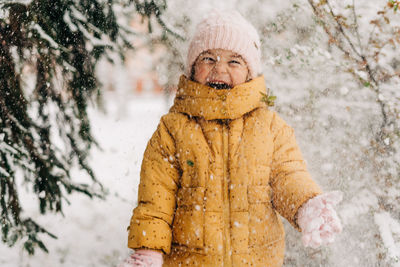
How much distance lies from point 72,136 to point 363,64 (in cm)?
270

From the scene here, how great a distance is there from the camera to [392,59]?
10.4ft

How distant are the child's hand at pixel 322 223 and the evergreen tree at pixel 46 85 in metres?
1.94

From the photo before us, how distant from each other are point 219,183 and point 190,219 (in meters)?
0.26

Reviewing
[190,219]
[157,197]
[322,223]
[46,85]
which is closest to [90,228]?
[46,85]

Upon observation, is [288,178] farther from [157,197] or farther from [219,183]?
[157,197]

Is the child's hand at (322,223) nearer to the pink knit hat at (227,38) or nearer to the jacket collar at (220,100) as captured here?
the jacket collar at (220,100)

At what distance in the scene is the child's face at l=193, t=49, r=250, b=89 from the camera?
7.36 ft

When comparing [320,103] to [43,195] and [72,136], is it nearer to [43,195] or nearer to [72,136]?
[72,136]

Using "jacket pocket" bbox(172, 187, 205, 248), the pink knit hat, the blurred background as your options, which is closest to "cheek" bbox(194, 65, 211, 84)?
the pink knit hat

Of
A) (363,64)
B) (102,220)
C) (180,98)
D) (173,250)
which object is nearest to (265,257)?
(173,250)

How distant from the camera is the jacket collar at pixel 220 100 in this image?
2140 millimetres

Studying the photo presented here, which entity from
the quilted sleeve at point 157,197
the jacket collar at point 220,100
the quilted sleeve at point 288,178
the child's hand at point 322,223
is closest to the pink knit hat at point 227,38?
the jacket collar at point 220,100

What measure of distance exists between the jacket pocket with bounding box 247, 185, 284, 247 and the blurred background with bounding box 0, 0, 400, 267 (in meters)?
1.25

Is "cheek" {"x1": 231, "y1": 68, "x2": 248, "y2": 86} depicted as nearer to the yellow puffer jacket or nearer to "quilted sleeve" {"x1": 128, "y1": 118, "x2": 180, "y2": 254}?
the yellow puffer jacket
